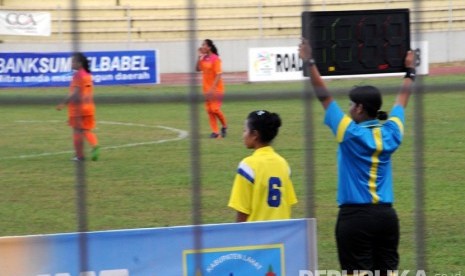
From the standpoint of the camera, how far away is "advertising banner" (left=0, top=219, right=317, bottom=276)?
4867 millimetres

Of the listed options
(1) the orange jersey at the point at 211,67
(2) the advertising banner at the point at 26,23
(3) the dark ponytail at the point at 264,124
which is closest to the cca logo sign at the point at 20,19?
(2) the advertising banner at the point at 26,23

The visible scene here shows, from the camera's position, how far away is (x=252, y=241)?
5.20 meters

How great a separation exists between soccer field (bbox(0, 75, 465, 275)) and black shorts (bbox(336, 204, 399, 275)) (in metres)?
0.49

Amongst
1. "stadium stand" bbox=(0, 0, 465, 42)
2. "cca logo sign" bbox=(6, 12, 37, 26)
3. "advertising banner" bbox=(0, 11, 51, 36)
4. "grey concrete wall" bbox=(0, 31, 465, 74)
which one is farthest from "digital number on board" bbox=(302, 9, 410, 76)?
"cca logo sign" bbox=(6, 12, 37, 26)

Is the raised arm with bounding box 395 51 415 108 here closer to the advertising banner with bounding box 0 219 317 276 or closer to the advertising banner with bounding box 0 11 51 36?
the advertising banner with bounding box 0 219 317 276

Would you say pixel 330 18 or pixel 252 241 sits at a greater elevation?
pixel 330 18

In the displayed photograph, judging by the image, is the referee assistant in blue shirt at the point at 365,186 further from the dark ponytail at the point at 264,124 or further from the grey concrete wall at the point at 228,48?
the grey concrete wall at the point at 228,48

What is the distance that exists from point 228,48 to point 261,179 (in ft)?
75.9

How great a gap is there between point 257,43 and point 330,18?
82.9ft

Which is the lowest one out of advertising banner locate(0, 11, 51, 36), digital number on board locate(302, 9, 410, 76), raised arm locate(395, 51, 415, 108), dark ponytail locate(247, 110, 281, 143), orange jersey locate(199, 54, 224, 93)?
dark ponytail locate(247, 110, 281, 143)

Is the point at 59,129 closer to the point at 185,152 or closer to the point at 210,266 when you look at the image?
the point at 185,152

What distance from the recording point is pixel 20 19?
83.7ft

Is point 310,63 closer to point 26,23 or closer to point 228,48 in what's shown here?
point 26,23

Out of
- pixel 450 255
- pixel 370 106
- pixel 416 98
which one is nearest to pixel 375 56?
pixel 416 98
